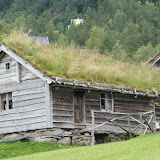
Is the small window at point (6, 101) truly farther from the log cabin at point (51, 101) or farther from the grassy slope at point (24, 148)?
the grassy slope at point (24, 148)

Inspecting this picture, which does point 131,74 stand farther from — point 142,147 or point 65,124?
point 142,147

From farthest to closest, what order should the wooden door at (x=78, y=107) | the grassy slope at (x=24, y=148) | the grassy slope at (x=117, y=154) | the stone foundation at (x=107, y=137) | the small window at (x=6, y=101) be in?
the small window at (x=6, y=101), the stone foundation at (x=107, y=137), the wooden door at (x=78, y=107), the grassy slope at (x=24, y=148), the grassy slope at (x=117, y=154)

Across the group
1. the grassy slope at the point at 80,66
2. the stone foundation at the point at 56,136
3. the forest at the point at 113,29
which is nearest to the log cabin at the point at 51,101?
A: the stone foundation at the point at 56,136

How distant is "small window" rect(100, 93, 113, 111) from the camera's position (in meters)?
28.2

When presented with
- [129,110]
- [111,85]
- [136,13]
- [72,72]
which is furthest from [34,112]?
[136,13]

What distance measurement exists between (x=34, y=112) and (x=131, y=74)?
8337 millimetres

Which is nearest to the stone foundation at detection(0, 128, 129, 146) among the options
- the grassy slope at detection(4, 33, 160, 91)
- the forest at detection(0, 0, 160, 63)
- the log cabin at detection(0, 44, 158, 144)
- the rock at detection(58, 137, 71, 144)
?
the rock at detection(58, 137, 71, 144)

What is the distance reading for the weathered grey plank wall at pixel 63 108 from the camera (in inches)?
993

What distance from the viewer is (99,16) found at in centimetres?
16400

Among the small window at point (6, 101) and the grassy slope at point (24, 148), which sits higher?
the small window at point (6, 101)

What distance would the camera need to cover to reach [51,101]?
2512 centimetres

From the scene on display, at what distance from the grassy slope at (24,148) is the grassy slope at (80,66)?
→ 4137mm

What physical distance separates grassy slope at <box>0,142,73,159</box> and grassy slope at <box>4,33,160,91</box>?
414cm

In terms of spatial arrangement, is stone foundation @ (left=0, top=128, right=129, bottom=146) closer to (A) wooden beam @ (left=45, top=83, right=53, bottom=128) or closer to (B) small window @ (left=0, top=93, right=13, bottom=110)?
(A) wooden beam @ (left=45, top=83, right=53, bottom=128)
